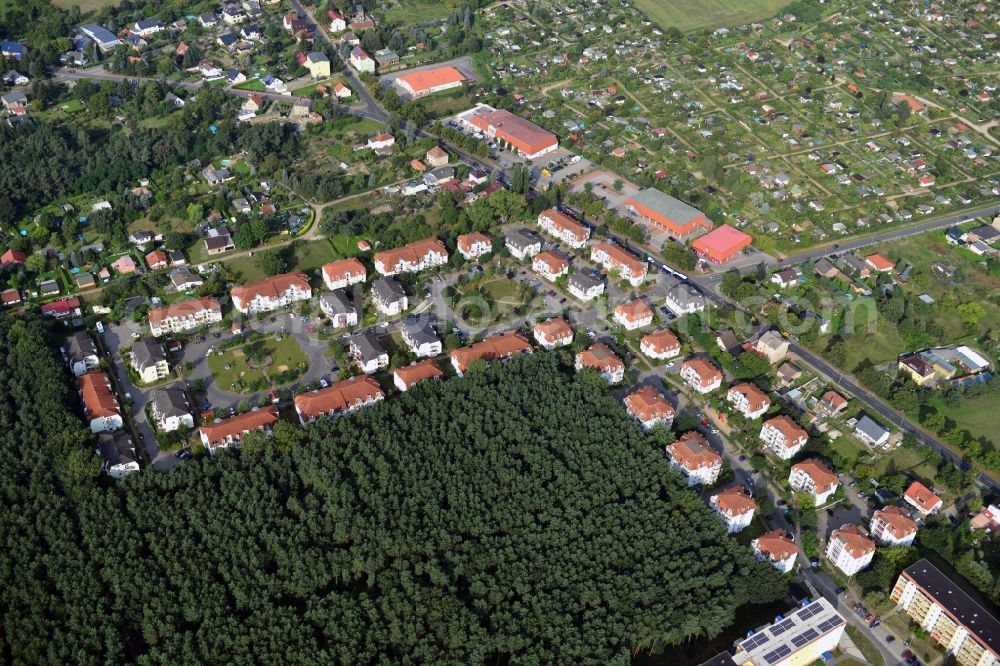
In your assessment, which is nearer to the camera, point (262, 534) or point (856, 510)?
point (262, 534)

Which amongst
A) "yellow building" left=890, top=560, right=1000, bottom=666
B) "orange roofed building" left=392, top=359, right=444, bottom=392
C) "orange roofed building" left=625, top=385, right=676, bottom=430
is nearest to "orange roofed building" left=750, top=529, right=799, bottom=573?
"yellow building" left=890, top=560, right=1000, bottom=666

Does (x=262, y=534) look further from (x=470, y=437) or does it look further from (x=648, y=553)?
(x=648, y=553)

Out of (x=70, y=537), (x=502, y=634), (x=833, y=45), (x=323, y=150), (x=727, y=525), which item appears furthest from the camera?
(x=833, y=45)

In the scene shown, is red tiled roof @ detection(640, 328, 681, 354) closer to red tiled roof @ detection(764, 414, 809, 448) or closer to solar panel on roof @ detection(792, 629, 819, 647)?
red tiled roof @ detection(764, 414, 809, 448)

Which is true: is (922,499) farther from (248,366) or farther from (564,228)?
(248,366)

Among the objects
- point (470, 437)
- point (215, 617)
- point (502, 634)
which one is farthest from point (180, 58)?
point (502, 634)

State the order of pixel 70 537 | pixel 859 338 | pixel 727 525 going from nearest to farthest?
pixel 70 537 → pixel 727 525 → pixel 859 338

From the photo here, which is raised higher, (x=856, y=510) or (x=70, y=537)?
(x=70, y=537)
